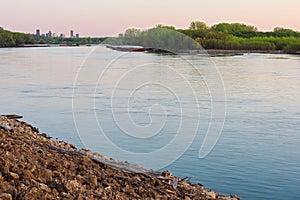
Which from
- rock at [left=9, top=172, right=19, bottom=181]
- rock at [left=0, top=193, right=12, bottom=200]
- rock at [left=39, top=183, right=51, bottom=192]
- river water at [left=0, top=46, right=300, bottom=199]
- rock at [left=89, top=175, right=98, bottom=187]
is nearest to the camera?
rock at [left=0, top=193, right=12, bottom=200]

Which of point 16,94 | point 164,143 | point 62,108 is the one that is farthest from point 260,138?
point 16,94

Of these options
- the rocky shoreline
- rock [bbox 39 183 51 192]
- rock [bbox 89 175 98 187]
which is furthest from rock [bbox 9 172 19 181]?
rock [bbox 89 175 98 187]

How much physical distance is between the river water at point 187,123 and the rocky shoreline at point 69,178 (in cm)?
163

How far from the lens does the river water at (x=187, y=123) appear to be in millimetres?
8255

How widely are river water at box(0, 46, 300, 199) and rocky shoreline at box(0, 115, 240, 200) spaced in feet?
5.35

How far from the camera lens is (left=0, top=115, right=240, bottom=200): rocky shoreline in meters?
4.33

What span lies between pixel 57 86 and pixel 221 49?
45.3m

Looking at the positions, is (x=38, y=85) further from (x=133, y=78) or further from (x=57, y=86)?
(x=133, y=78)

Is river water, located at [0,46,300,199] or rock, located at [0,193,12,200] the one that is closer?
rock, located at [0,193,12,200]

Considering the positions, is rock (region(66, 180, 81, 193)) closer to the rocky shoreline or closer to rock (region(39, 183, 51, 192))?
the rocky shoreline

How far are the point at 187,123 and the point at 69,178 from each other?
7.78 metres

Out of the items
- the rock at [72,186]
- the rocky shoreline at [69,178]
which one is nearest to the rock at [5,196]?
the rocky shoreline at [69,178]

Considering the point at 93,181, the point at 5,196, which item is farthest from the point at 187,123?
the point at 5,196

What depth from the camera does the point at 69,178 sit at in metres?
4.97
